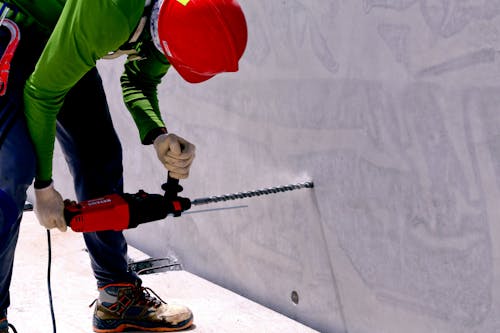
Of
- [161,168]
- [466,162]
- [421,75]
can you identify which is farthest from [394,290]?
[161,168]

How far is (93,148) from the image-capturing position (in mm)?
Answer: 2625

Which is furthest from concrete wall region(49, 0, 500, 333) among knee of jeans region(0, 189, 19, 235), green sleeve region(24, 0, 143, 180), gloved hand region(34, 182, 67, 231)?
knee of jeans region(0, 189, 19, 235)

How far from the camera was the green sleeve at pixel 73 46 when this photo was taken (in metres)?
1.95

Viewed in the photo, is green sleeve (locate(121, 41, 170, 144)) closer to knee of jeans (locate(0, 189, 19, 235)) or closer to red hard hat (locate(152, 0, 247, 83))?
red hard hat (locate(152, 0, 247, 83))

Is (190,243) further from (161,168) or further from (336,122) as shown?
(336,122)

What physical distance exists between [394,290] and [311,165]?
50 centimetres

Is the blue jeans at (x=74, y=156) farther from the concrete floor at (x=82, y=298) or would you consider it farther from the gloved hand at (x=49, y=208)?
the concrete floor at (x=82, y=298)

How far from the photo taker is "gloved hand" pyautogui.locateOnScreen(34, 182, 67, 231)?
2.20m

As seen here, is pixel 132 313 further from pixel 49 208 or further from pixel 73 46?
A: pixel 73 46

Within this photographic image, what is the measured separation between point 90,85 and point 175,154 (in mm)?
462

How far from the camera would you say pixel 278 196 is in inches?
110

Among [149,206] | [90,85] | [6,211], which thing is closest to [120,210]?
[149,206]

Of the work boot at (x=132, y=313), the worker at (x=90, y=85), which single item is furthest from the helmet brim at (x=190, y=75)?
the work boot at (x=132, y=313)

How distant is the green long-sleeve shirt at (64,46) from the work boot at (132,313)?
727 mm
